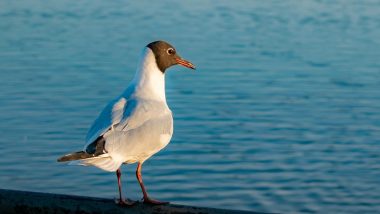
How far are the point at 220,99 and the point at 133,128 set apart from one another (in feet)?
16.5

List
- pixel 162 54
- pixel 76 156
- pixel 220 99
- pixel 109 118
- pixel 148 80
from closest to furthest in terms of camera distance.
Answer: pixel 76 156 → pixel 109 118 → pixel 148 80 → pixel 162 54 → pixel 220 99

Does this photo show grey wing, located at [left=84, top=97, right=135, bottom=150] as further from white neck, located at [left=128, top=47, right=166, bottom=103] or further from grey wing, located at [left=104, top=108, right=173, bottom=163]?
white neck, located at [left=128, top=47, right=166, bottom=103]

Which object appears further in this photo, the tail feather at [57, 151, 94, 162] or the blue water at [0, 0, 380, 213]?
the blue water at [0, 0, 380, 213]

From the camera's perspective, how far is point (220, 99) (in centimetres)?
1099

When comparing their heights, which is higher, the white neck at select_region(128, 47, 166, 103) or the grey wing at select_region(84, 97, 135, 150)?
the white neck at select_region(128, 47, 166, 103)

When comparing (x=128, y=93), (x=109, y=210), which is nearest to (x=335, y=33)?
(x=128, y=93)

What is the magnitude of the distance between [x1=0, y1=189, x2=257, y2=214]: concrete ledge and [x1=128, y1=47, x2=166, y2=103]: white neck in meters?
0.99

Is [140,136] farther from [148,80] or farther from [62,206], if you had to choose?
[62,206]

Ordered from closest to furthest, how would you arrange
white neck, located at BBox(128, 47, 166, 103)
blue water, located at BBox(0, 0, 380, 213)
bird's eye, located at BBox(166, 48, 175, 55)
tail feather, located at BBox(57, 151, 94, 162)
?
tail feather, located at BBox(57, 151, 94, 162) < white neck, located at BBox(128, 47, 166, 103) < bird's eye, located at BBox(166, 48, 175, 55) < blue water, located at BBox(0, 0, 380, 213)

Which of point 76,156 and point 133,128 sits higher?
point 133,128

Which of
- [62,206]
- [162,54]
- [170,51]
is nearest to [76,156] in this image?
[62,206]

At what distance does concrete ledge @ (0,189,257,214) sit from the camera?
554cm

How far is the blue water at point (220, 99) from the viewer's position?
8.30 meters

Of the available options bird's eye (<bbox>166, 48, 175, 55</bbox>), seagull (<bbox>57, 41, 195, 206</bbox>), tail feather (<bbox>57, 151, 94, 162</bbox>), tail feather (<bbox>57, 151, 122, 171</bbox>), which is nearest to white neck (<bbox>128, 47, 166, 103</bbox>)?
seagull (<bbox>57, 41, 195, 206</bbox>)
